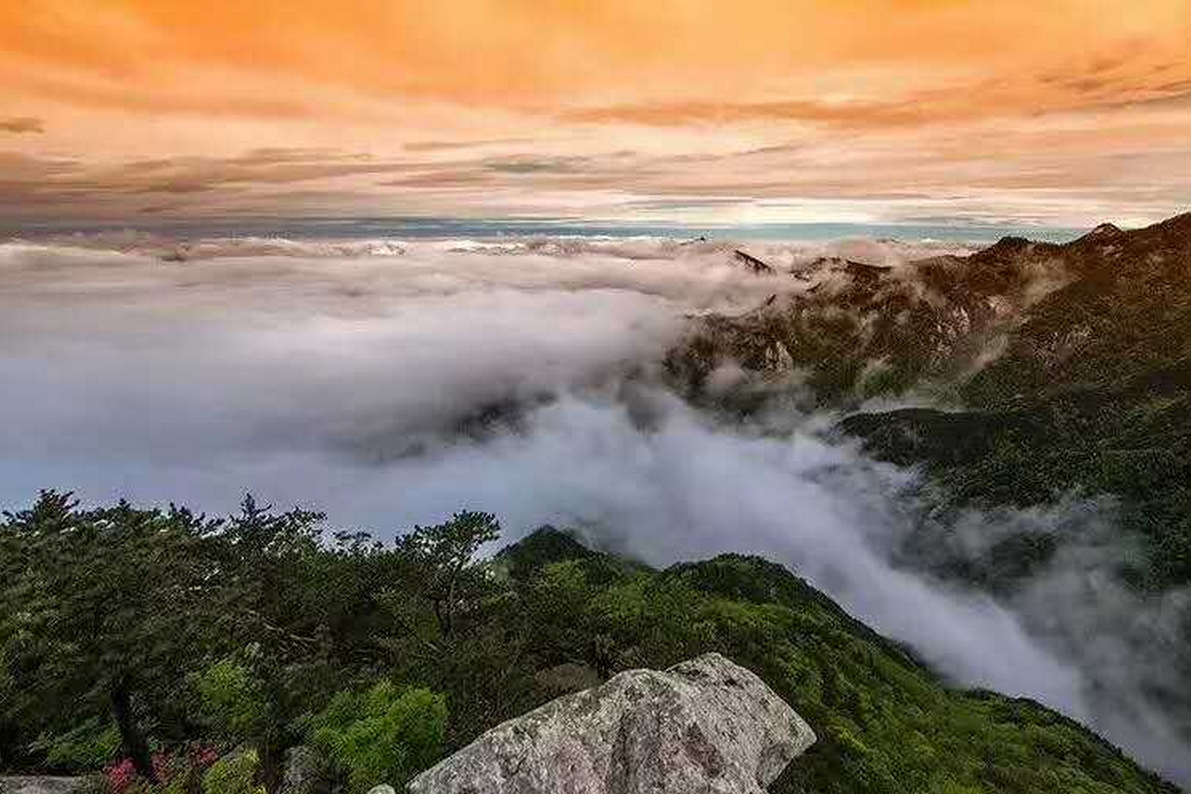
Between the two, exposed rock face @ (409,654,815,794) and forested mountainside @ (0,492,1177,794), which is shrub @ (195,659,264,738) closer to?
forested mountainside @ (0,492,1177,794)

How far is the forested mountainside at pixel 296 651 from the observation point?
44.5 metres

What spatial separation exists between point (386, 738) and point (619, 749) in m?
12.9

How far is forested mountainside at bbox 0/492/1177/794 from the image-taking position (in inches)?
1751

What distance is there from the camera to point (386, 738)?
4397 centimetres

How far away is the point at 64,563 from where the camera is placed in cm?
4722

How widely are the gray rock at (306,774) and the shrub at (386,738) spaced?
2.55ft

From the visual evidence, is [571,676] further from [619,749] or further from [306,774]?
[619,749]

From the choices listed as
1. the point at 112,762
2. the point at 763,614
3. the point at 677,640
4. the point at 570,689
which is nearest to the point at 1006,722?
the point at 763,614

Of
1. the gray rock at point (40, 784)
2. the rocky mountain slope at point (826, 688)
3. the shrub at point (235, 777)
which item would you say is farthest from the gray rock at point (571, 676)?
the shrub at point (235, 777)

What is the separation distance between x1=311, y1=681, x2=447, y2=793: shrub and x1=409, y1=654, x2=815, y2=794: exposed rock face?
5.47 m

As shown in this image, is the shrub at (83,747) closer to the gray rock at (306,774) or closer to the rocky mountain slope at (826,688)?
the gray rock at (306,774)

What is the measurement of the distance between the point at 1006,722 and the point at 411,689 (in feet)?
570

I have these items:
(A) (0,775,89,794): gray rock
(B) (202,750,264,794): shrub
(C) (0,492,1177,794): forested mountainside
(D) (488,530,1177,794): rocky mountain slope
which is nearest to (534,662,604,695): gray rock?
(C) (0,492,1177,794): forested mountainside

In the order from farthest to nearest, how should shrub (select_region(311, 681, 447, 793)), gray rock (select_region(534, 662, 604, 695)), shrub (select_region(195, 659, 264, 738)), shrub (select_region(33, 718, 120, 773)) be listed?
gray rock (select_region(534, 662, 604, 695)) → shrub (select_region(33, 718, 120, 773)) → shrub (select_region(195, 659, 264, 738)) → shrub (select_region(311, 681, 447, 793))
